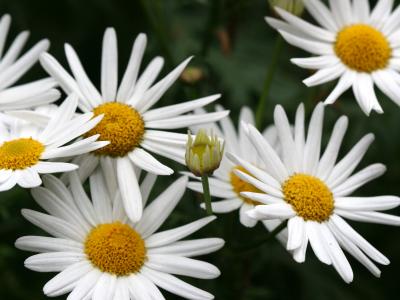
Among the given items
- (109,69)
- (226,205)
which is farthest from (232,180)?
(109,69)

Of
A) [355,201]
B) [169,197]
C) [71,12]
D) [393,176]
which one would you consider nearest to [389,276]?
[393,176]

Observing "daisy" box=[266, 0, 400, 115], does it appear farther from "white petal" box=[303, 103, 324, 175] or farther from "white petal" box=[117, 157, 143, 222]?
"white petal" box=[117, 157, 143, 222]

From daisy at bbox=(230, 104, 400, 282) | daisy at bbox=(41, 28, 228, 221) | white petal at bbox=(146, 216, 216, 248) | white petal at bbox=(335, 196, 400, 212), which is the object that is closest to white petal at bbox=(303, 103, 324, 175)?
daisy at bbox=(230, 104, 400, 282)

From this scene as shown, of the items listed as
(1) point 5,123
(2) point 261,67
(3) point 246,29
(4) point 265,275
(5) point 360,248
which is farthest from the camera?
(3) point 246,29

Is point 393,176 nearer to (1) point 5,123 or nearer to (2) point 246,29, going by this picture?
(2) point 246,29

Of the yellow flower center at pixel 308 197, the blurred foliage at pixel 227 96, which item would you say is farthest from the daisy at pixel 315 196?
the blurred foliage at pixel 227 96

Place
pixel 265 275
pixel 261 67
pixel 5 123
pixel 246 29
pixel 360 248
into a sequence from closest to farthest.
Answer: pixel 360 248 → pixel 5 123 → pixel 265 275 → pixel 261 67 → pixel 246 29

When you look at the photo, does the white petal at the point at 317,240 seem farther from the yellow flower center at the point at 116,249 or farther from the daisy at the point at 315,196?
the yellow flower center at the point at 116,249
